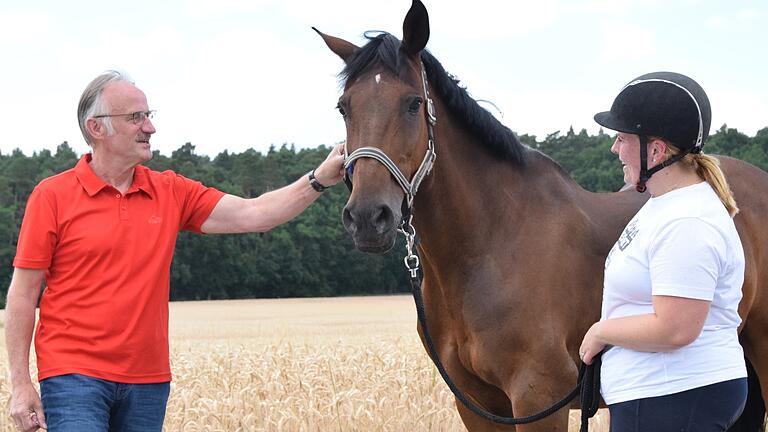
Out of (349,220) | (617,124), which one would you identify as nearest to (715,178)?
(617,124)

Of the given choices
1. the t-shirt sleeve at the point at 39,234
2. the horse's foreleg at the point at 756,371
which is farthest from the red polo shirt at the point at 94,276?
the horse's foreleg at the point at 756,371

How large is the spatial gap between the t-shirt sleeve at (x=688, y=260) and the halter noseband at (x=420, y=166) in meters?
1.55

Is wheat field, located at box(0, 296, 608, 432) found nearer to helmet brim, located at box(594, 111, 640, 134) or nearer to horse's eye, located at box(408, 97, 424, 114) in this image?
horse's eye, located at box(408, 97, 424, 114)

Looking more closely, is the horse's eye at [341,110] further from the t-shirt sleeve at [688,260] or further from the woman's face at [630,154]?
the t-shirt sleeve at [688,260]

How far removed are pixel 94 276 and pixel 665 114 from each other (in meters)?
2.49

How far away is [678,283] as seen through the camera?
8.87 feet

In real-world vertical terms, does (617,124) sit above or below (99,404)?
above

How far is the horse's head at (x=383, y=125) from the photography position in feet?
12.7

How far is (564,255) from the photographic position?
4.74m

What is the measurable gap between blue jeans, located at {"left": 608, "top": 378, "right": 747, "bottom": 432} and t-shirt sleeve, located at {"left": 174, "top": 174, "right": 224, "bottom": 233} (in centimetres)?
242

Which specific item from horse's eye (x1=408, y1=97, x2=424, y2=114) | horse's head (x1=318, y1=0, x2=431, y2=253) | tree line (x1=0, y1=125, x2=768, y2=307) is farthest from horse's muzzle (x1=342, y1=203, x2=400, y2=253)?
tree line (x1=0, y1=125, x2=768, y2=307)

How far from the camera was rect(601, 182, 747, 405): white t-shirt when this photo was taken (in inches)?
107

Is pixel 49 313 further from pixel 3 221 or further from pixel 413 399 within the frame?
pixel 3 221

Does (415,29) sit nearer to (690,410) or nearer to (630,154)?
(630,154)
